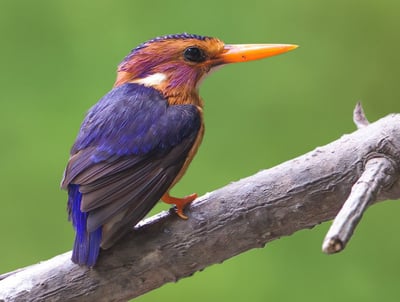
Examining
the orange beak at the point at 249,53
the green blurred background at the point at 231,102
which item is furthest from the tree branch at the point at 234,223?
the green blurred background at the point at 231,102

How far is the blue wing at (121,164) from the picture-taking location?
1463 mm

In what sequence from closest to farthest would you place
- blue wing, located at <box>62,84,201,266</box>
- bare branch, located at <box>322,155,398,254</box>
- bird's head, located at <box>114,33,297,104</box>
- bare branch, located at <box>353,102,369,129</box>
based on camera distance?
bare branch, located at <box>322,155,398,254</box> < blue wing, located at <box>62,84,201,266</box> < bare branch, located at <box>353,102,369,129</box> < bird's head, located at <box>114,33,297,104</box>

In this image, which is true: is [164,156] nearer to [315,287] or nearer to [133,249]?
[133,249]

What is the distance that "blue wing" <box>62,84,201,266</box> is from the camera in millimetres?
1463

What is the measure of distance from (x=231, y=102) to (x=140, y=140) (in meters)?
1.21

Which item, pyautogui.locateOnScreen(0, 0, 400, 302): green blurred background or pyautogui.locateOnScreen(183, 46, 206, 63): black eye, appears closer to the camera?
pyautogui.locateOnScreen(183, 46, 206, 63): black eye

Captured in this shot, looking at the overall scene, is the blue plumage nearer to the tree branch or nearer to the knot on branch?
the tree branch

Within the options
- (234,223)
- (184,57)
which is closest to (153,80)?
(184,57)

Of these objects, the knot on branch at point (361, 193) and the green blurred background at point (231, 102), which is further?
the green blurred background at point (231, 102)

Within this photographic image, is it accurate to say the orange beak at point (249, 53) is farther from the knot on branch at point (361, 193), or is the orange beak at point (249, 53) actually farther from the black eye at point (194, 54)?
the knot on branch at point (361, 193)

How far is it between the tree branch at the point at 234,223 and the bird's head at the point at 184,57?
0.27m

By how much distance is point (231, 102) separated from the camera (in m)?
2.70

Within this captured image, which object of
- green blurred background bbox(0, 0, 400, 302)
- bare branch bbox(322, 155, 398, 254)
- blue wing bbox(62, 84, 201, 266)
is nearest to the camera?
bare branch bbox(322, 155, 398, 254)

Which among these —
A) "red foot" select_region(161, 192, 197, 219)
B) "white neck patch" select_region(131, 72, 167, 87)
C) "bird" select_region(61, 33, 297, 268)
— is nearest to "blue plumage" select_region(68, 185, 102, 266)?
"bird" select_region(61, 33, 297, 268)
